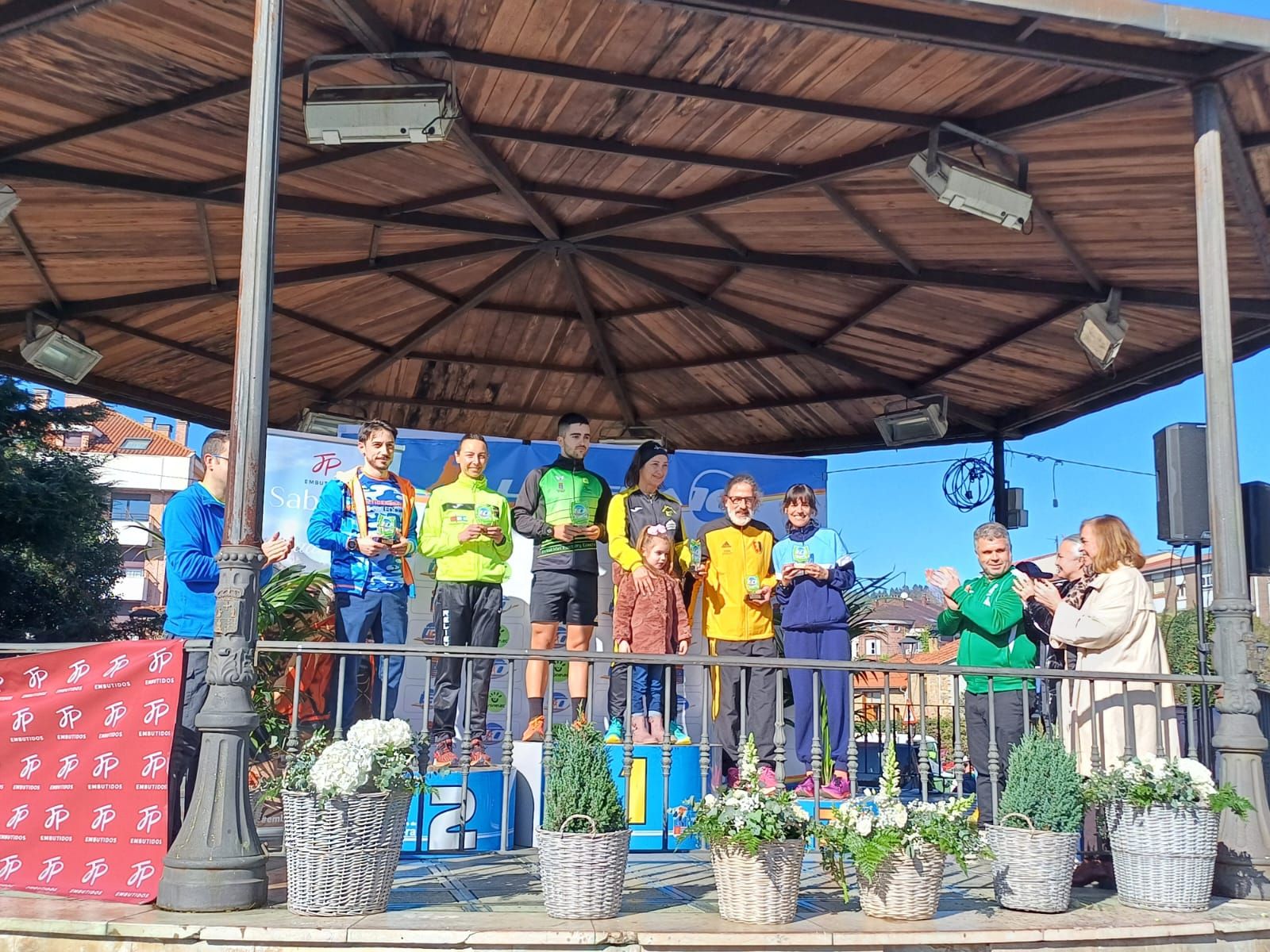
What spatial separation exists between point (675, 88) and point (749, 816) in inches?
144

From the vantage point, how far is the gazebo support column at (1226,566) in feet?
16.6

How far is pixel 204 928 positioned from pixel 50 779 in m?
1.27

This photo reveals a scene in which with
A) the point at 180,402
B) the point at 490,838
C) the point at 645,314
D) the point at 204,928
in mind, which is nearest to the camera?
the point at 204,928

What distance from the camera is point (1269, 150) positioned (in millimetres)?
5922

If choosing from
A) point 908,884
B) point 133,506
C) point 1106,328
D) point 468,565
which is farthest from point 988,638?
point 133,506

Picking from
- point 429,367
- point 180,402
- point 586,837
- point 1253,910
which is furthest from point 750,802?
point 180,402

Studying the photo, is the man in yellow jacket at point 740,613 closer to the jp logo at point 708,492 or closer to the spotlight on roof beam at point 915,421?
the jp logo at point 708,492

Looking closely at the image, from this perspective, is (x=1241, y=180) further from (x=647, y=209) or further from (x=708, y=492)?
(x=708, y=492)

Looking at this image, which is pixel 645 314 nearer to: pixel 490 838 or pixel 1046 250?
pixel 1046 250

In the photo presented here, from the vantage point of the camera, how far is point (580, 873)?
4148mm

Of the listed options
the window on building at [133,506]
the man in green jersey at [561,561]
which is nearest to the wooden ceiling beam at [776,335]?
the man in green jersey at [561,561]

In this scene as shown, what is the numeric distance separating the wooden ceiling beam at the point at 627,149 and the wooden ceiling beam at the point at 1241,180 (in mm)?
2243

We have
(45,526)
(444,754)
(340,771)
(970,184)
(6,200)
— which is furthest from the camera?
(45,526)

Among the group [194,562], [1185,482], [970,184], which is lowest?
[194,562]
